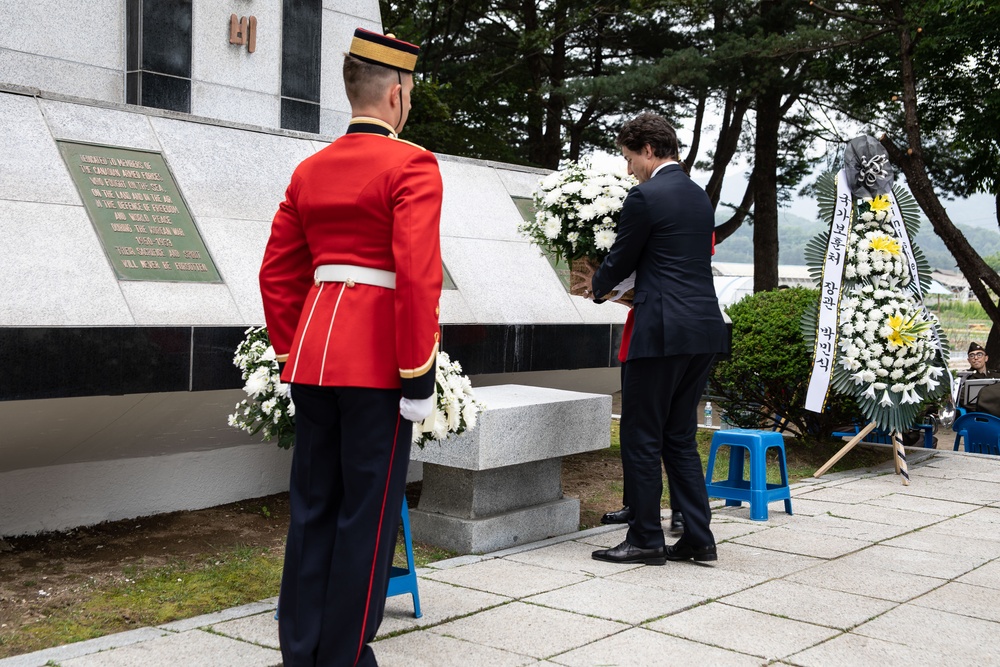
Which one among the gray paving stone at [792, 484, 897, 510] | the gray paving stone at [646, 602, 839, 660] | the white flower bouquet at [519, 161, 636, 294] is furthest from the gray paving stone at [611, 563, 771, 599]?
the gray paving stone at [792, 484, 897, 510]

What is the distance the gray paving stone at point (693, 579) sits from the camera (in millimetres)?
4705

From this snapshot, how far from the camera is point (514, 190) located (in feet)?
25.9

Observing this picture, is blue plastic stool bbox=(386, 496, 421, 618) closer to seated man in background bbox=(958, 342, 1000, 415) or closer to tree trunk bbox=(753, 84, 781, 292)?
seated man in background bbox=(958, 342, 1000, 415)

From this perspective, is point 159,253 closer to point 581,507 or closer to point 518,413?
point 518,413

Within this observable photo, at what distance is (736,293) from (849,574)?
84.7 ft

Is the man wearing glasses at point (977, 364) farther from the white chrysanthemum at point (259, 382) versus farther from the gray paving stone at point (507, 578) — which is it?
the white chrysanthemum at point (259, 382)

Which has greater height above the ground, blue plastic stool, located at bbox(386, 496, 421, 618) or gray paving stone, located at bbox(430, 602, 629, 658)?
blue plastic stool, located at bbox(386, 496, 421, 618)

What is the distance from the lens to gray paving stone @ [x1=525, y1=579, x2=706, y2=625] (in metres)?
4.29

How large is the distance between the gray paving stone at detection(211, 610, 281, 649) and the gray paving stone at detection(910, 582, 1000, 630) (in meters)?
2.67

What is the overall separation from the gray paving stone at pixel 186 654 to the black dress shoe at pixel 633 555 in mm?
1941

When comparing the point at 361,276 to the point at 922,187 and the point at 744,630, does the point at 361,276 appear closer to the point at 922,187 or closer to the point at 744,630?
the point at 744,630

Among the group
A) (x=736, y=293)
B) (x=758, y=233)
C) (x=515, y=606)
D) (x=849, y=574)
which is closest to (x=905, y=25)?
(x=758, y=233)

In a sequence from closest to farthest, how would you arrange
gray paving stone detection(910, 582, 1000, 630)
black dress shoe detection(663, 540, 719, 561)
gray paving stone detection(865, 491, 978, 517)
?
1. gray paving stone detection(910, 582, 1000, 630)
2. black dress shoe detection(663, 540, 719, 561)
3. gray paving stone detection(865, 491, 978, 517)

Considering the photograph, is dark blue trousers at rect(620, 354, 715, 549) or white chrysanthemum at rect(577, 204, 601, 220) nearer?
dark blue trousers at rect(620, 354, 715, 549)
